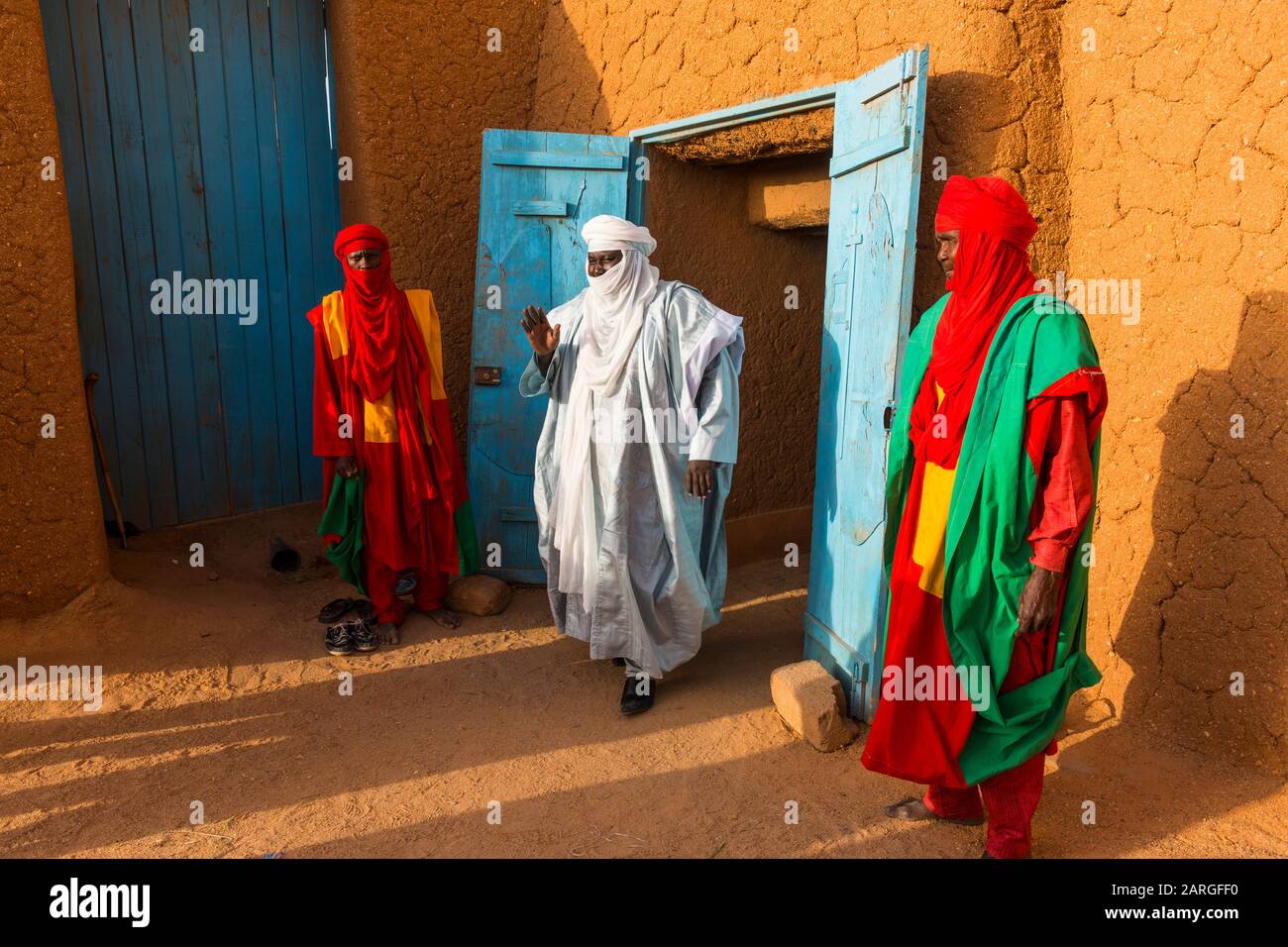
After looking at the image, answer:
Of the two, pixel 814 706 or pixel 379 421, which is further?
pixel 379 421

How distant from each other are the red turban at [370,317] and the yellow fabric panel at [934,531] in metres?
2.64

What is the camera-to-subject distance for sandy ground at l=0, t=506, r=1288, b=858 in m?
2.85

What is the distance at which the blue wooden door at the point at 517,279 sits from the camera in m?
4.80

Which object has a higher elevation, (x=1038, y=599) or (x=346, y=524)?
(x=1038, y=599)

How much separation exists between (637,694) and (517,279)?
91.9 inches

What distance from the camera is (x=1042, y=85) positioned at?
3.42 meters

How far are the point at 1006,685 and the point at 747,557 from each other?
10.2ft

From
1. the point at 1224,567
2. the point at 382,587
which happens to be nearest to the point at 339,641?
the point at 382,587

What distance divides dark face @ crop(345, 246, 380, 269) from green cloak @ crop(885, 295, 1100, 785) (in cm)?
288

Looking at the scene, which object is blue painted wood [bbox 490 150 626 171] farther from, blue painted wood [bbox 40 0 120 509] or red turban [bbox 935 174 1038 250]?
red turban [bbox 935 174 1038 250]

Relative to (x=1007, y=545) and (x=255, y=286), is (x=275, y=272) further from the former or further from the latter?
(x=1007, y=545)

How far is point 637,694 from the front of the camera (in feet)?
12.4

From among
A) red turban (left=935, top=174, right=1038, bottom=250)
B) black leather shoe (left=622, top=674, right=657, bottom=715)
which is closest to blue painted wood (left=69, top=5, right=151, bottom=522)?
black leather shoe (left=622, top=674, right=657, bottom=715)

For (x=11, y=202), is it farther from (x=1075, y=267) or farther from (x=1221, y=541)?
(x=1221, y=541)
